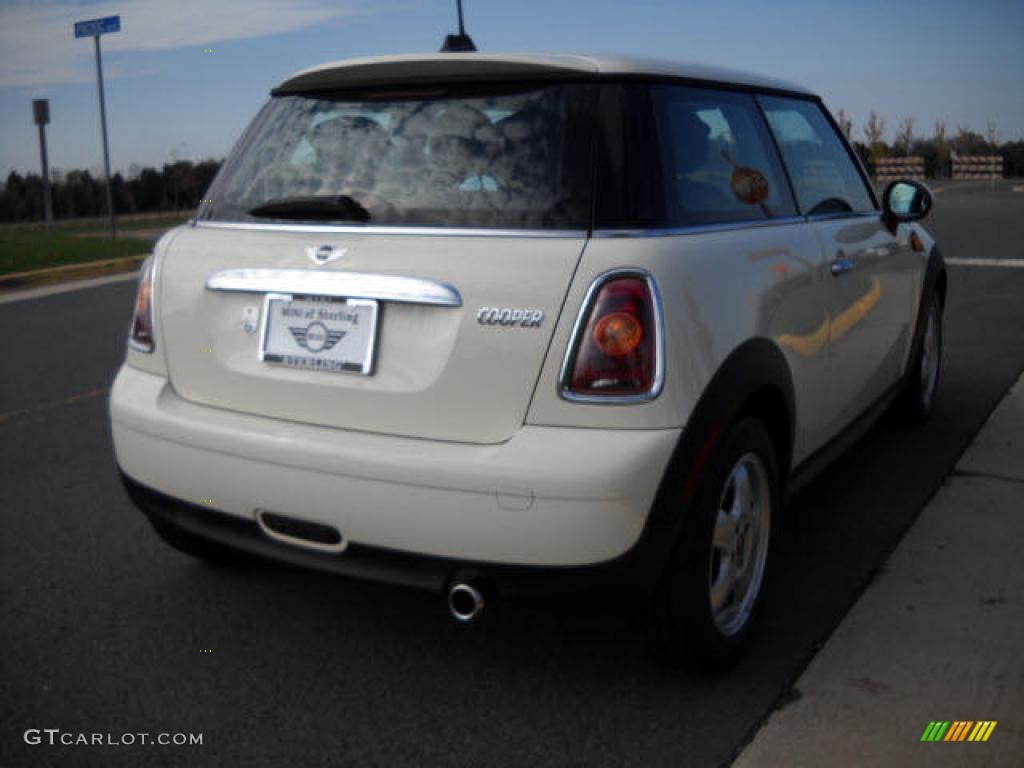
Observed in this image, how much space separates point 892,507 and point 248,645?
2506mm

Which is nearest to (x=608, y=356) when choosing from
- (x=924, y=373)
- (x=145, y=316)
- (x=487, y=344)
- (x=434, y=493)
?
(x=487, y=344)

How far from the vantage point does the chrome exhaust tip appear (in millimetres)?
2602

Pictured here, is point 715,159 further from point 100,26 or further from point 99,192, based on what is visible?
point 99,192

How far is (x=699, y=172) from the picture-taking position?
3023 millimetres

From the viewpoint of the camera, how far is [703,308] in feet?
8.93

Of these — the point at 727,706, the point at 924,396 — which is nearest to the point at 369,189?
the point at 727,706

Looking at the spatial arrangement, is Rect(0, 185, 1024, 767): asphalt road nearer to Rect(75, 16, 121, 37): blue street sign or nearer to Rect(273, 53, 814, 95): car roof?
Rect(273, 53, 814, 95): car roof

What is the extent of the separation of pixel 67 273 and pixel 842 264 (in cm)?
1159

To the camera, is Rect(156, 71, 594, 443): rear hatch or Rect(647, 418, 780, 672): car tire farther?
Rect(647, 418, 780, 672): car tire

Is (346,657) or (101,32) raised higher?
(101,32)

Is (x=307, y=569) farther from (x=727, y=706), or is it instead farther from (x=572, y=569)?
(x=727, y=706)

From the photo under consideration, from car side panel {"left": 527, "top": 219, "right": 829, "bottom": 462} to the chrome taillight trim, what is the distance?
11 mm

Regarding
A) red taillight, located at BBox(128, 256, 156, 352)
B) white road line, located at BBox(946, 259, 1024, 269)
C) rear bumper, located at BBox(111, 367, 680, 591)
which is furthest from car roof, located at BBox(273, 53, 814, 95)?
white road line, located at BBox(946, 259, 1024, 269)

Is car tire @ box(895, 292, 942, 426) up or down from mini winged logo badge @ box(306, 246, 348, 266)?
down
